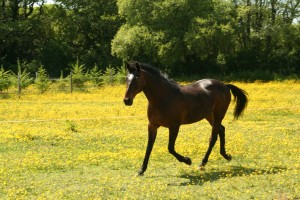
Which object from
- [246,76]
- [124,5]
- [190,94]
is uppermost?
[124,5]

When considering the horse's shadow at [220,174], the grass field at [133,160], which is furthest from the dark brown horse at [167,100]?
the grass field at [133,160]

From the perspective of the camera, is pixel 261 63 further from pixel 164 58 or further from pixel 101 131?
pixel 101 131

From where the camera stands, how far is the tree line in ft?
156

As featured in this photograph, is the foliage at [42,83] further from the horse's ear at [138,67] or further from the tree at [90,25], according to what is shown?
the horse's ear at [138,67]

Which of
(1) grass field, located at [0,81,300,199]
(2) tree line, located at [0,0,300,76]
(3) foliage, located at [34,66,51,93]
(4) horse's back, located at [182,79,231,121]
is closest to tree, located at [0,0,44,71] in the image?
(2) tree line, located at [0,0,300,76]

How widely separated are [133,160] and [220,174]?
2.44m

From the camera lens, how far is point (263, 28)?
48.9 meters

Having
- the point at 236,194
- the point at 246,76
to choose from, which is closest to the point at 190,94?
the point at 236,194

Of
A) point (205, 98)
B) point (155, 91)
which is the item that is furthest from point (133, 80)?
point (205, 98)

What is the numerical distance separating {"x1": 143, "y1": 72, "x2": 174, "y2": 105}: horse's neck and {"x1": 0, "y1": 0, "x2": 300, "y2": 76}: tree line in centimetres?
3600

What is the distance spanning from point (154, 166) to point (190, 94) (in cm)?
192

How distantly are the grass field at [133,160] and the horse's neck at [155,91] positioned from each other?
5.38 feet

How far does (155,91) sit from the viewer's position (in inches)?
389

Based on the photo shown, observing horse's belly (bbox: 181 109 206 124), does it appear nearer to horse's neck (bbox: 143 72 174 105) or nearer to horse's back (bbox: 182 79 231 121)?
horse's back (bbox: 182 79 231 121)
